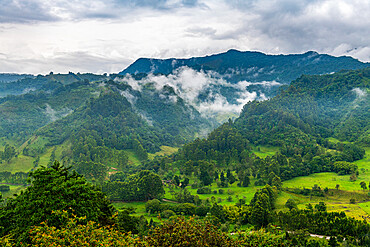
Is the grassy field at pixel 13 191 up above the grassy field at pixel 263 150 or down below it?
below

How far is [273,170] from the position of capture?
344 ft

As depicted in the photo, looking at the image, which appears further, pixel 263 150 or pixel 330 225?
pixel 263 150

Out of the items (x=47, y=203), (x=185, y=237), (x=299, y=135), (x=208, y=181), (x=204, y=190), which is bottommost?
(x=204, y=190)

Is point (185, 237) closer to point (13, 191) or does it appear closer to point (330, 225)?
point (330, 225)

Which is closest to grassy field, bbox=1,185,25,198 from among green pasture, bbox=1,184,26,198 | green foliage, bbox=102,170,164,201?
green pasture, bbox=1,184,26,198

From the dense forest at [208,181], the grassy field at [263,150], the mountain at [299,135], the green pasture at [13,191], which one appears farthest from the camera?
the grassy field at [263,150]

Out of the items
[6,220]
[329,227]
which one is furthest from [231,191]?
[6,220]

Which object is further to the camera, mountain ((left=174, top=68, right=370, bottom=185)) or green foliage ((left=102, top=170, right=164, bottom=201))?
mountain ((left=174, top=68, right=370, bottom=185))

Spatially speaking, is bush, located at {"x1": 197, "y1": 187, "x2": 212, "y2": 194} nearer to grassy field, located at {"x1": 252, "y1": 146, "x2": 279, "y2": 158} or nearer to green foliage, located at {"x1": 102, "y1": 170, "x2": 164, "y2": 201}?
green foliage, located at {"x1": 102, "y1": 170, "x2": 164, "y2": 201}

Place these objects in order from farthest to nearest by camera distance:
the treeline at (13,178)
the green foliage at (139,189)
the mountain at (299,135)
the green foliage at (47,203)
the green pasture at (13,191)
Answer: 1. the treeline at (13,178)
2. the mountain at (299,135)
3. the green pasture at (13,191)
4. the green foliage at (139,189)
5. the green foliage at (47,203)

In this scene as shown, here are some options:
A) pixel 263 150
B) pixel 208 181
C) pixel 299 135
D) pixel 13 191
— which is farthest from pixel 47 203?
pixel 299 135

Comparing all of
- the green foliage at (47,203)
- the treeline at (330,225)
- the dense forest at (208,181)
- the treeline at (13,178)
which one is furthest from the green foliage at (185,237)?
the treeline at (13,178)

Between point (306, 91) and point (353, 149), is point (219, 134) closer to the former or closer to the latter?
point (353, 149)

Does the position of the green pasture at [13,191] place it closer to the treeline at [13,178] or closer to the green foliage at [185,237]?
the treeline at [13,178]
